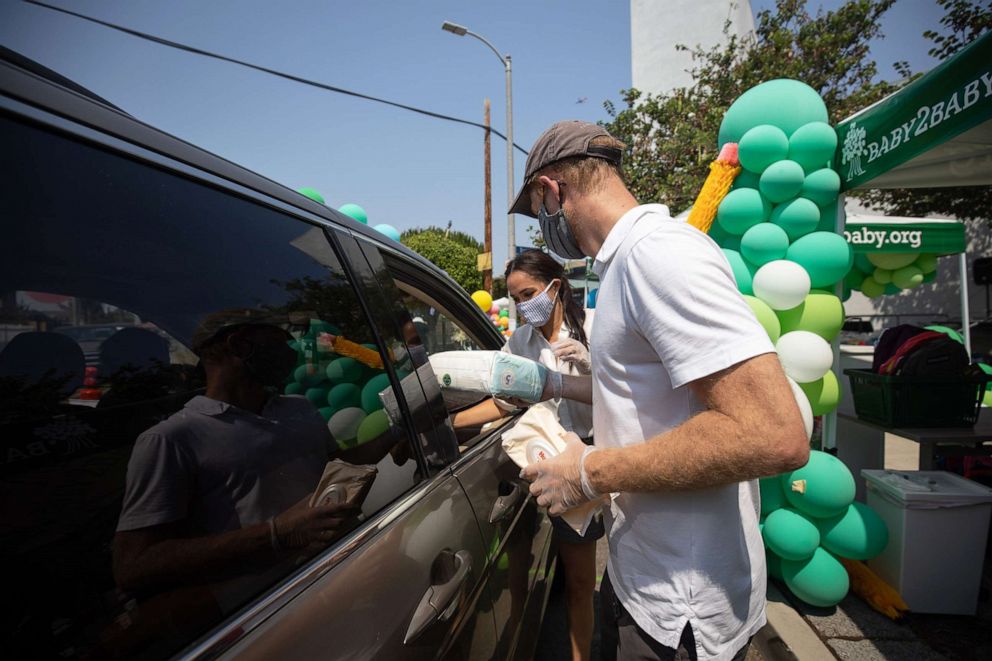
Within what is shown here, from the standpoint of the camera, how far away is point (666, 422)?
1066 millimetres

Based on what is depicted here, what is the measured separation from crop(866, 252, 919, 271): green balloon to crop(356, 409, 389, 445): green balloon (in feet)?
19.0

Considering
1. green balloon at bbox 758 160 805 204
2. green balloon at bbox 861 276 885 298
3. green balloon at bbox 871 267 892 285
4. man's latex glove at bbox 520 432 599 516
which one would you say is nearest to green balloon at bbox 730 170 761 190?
green balloon at bbox 758 160 805 204

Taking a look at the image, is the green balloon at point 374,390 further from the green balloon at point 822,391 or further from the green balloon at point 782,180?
the green balloon at point 782,180

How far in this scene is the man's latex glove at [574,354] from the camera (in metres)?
2.19

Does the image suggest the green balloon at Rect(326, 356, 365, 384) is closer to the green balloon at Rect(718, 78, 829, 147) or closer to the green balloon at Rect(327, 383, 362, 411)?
the green balloon at Rect(327, 383, 362, 411)

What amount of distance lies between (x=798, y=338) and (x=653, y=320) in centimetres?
231

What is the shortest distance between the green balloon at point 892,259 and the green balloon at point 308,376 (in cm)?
594

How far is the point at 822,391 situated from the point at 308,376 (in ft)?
9.51

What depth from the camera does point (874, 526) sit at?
274 centimetres

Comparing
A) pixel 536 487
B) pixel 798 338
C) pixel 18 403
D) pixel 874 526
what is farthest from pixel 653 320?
pixel 874 526

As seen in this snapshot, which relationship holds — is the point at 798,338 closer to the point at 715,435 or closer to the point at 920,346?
the point at 920,346

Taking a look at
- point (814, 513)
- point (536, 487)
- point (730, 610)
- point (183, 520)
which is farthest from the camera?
point (814, 513)

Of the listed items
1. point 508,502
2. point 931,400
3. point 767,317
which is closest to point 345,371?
point 508,502

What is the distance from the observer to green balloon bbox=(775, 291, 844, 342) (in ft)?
9.55
